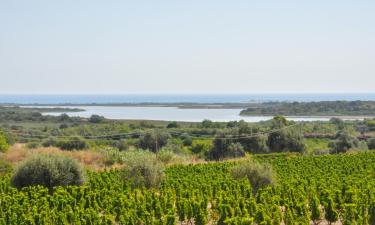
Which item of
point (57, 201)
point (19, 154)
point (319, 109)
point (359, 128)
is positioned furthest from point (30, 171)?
point (319, 109)

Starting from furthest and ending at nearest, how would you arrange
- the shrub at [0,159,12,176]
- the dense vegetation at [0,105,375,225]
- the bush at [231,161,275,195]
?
the shrub at [0,159,12,176] → the bush at [231,161,275,195] → the dense vegetation at [0,105,375,225]

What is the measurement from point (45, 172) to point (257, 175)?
832cm

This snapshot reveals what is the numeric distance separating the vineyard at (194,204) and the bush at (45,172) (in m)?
0.76

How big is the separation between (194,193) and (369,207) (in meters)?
6.20

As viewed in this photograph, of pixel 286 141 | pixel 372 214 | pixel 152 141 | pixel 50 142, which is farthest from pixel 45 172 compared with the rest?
pixel 286 141

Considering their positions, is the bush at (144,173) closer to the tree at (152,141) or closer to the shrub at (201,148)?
the tree at (152,141)

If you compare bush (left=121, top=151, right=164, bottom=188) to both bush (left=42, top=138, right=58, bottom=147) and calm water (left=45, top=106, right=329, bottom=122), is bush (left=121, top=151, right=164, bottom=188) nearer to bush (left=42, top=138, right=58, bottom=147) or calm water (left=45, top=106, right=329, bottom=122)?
bush (left=42, top=138, right=58, bottom=147)

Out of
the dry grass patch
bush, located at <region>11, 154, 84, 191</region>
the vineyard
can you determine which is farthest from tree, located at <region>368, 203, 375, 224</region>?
the dry grass patch

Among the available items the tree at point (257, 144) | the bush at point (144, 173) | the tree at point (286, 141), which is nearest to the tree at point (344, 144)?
the tree at point (286, 141)

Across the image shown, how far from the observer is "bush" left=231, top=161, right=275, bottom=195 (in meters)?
21.1

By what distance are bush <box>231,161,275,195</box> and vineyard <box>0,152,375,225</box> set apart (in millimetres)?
813

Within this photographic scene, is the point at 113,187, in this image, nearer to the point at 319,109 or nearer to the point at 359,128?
the point at 359,128

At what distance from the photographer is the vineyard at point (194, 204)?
13.8 m

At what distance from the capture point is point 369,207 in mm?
14781
